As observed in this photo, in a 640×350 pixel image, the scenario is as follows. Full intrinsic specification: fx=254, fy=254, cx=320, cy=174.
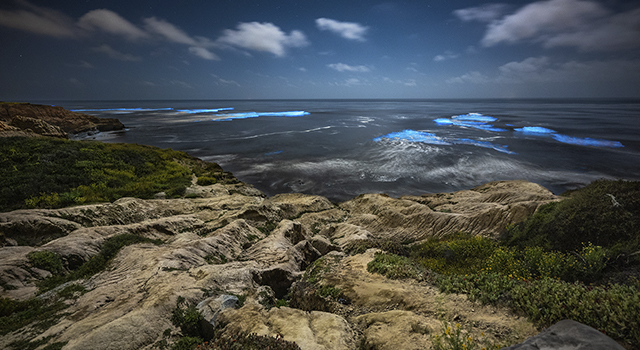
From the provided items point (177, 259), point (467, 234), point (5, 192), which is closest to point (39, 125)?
point (5, 192)

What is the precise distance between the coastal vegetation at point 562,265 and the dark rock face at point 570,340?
1.17 meters

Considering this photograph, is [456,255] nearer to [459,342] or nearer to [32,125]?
[459,342]

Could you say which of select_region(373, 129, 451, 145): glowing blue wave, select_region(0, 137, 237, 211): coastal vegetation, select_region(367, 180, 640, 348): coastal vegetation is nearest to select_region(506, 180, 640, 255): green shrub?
select_region(367, 180, 640, 348): coastal vegetation

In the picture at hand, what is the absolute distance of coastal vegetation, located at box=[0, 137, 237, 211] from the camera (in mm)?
16016

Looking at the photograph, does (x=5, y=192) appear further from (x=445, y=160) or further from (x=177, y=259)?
(x=445, y=160)

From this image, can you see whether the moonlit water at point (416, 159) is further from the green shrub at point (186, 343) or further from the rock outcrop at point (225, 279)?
the green shrub at point (186, 343)

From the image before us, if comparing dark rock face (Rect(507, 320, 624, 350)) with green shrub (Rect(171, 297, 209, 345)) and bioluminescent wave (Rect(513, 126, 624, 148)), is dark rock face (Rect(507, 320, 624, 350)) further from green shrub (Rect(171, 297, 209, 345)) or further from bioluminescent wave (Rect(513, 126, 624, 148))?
bioluminescent wave (Rect(513, 126, 624, 148))

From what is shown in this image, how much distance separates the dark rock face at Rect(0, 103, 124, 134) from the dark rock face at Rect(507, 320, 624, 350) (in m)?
82.1

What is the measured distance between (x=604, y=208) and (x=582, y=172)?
37.0 metres

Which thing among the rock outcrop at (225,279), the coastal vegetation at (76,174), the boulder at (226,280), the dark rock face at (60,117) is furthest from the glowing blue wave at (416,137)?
the dark rock face at (60,117)

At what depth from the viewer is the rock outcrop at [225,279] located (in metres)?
6.05

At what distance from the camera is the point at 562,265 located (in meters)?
8.56

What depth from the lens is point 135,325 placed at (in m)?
6.38

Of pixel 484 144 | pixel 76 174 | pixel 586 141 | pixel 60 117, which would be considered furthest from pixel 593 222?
pixel 60 117
